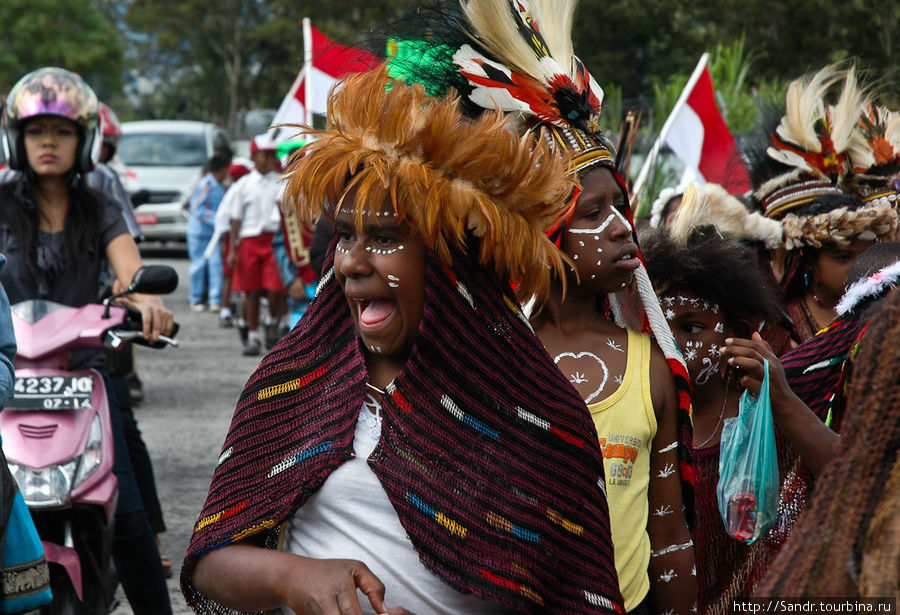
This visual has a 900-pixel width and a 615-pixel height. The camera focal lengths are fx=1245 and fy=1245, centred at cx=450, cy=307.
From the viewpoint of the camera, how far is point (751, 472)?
3123 millimetres

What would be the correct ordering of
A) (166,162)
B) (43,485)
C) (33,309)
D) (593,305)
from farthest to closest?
(166,162), (33,309), (43,485), (593,305)

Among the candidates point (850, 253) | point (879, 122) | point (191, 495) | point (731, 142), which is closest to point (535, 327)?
point (850, 253)

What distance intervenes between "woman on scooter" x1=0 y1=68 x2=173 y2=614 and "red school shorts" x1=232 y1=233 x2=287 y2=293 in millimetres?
7920

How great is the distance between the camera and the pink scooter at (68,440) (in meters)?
4.22

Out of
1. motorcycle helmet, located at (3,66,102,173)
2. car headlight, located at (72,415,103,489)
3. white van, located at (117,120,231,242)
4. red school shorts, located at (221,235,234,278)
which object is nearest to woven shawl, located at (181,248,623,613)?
car headlight, located at (72,415,103,489)

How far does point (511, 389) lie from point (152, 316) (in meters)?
2.68

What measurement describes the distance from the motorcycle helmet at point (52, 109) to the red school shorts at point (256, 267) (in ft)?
25.9

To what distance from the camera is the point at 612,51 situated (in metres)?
22.5

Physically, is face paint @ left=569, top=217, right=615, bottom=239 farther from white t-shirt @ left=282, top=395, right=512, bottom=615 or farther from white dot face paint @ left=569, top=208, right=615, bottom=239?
white t-shirt @ left=282, top=395, right=512, bottom=615

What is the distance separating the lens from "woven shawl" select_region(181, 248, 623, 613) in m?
2.34

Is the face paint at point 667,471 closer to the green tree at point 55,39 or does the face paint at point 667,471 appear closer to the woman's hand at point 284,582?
the woman's hand at point 284,582

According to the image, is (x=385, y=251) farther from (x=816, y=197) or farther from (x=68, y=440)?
(x=816, y=197)

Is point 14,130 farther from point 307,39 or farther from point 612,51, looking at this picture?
point 612,51

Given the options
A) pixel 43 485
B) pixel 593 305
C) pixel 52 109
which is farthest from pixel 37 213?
pixel 593 305
